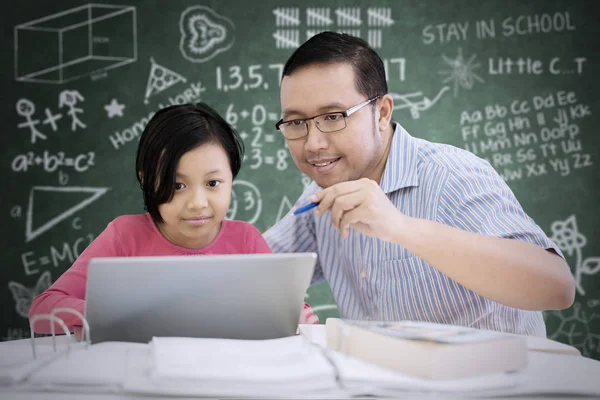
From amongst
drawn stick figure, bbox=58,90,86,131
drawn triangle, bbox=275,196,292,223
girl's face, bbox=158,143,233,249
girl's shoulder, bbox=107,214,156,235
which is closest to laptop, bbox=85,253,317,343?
girl's face, bbox=158,143,233,249

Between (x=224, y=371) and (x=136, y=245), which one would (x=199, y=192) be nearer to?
(x=136, y=245)

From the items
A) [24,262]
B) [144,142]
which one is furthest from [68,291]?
[24,262]

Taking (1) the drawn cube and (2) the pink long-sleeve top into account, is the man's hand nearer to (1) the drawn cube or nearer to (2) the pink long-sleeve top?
(2) the pink long-sleeve top

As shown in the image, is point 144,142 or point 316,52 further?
point 316,52

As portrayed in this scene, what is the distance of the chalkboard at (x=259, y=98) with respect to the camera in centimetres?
286

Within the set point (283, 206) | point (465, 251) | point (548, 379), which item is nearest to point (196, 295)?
point (548, 379)

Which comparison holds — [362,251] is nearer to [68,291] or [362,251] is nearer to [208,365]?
[68,291]

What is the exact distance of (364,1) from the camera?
9.80 feet

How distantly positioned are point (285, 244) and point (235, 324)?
93 cm

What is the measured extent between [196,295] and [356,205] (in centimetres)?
36

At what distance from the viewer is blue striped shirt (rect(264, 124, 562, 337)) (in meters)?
1.48

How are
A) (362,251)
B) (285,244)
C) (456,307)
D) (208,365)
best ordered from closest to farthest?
(208,365) → (456,307) → (362,251) → (285,244)

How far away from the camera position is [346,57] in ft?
5.37

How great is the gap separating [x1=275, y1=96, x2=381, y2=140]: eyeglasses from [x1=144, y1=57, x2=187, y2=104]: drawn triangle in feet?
4.74
